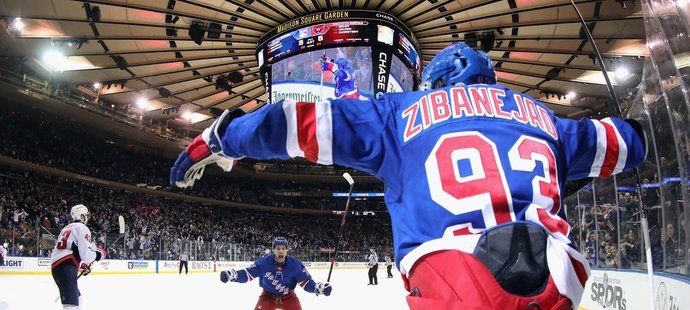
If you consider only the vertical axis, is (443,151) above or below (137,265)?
above

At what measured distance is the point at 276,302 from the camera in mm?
5832

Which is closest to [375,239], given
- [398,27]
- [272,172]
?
[272,172]

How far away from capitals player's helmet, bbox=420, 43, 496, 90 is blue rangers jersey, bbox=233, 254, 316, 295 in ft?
14.6

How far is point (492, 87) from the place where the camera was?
1695mm

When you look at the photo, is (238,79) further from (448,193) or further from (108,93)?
(448,193)

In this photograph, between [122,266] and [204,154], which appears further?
[122,266]

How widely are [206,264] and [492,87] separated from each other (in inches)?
888

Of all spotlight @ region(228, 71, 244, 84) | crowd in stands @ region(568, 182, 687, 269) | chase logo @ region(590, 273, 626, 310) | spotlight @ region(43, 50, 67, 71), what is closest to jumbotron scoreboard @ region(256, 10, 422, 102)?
spotlight @ region(228, 71, 244, 84)

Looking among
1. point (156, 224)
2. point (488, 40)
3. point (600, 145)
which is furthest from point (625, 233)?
point (156, 224)

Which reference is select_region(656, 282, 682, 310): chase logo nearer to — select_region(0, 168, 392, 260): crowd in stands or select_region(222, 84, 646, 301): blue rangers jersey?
select_region(222, 84, 646, 301): blue rangers jersey

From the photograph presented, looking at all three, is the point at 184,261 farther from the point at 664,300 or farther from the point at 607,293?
the point at 664,300

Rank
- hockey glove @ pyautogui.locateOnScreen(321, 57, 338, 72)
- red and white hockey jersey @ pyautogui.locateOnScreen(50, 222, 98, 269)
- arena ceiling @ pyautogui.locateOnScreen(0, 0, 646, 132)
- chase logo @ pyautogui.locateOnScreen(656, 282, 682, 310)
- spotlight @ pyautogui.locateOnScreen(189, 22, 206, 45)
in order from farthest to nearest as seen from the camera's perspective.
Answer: spotlight @ pyautogui.locateOnScreen(189, 22, 206, 45) → arena ceiling @ pyautogui.locateOnScreen(0, 0, 646, 132) → hockey glove @ pyautogui.locateOnScreen(321, 57, 338, 72) → red and white hockey jersey @ pyautogui.locateOnScreen(50, 222, 98, 269) → chase logo @ pyautogui.locateOnScreen(656, 282, 682, 310)

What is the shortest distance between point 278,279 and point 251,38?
9.35 metres

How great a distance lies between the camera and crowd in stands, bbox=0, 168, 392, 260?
674 inches
